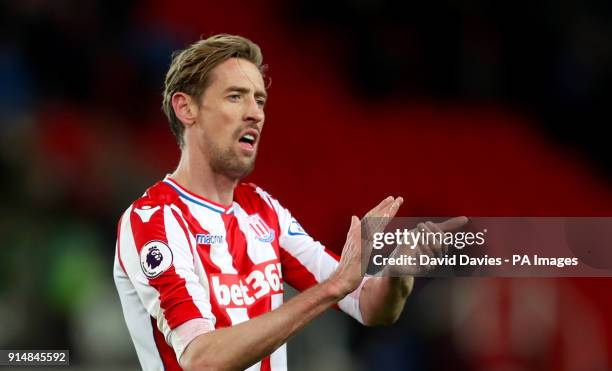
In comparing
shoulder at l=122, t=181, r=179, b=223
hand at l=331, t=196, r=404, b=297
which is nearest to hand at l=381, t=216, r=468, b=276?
hand at l=331, t=196, r=404, b=297

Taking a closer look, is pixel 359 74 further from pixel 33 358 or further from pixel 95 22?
pixel 33 358

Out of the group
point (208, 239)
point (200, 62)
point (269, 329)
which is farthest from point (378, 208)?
point (200, 62)

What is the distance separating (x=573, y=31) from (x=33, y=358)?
529cm

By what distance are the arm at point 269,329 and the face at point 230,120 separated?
75cm

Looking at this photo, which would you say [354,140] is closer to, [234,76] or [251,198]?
[251,198]

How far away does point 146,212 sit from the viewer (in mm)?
3137

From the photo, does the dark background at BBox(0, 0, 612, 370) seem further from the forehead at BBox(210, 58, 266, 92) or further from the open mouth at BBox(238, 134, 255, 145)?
the forehead at BBox(210, 58, 266, 92)

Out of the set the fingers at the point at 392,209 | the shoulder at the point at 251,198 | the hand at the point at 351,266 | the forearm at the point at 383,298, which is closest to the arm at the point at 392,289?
the forearm at the point at 383,298

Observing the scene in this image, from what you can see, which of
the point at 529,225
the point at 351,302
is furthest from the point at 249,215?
the point at 529,225

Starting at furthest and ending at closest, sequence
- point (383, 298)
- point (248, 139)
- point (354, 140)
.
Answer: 1. point (354, 140)
2. point (248, 139)
3. point (383, 298)

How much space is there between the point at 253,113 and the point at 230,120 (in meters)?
0.10

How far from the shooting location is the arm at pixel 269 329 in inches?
110

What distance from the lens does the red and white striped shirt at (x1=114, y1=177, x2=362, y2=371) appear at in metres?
2.99

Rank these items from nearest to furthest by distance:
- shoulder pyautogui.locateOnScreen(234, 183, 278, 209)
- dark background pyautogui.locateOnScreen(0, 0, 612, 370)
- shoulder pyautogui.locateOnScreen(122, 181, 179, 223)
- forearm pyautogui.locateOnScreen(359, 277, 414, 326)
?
shoulder pyautogui.locateOnScreen(122, 181, 179, 223) < forearm pyautogui.locateOnScreen(359, 277, 414, 326) < shoulder pyautogui.locateOnScreen(234, 183, 278, 209) < dark background pyautogui.locateOnScreen(0, 0, 612, 370)
